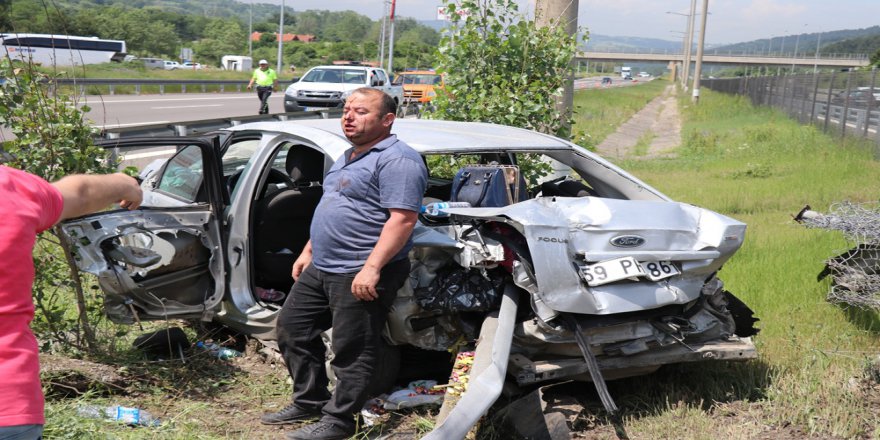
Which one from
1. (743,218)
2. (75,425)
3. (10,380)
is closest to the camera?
(10,380)

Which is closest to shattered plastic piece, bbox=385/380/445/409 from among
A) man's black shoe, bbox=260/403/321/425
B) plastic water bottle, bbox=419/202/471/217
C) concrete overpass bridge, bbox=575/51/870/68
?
man's black shoe, bbox=260/403/321/425

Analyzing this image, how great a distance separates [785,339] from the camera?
5.58 metres

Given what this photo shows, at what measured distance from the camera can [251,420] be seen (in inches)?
178

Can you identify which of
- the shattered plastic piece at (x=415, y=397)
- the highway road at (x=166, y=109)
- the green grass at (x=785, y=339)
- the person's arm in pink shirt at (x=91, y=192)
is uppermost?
the person's arm in pink shirt at (x=91, y=192)

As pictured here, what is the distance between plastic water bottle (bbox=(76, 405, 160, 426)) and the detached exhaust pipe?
153cm

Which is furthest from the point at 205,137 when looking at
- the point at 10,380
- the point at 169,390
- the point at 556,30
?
the point at 556,30

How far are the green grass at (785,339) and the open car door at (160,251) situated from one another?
2.55 meters

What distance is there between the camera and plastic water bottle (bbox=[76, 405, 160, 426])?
13.7 feet

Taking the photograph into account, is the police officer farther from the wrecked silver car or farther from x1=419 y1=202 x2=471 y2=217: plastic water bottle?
x1=419 y1=202 x2=471 y2=217: plastic water bottle

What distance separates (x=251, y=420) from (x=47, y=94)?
2.22m

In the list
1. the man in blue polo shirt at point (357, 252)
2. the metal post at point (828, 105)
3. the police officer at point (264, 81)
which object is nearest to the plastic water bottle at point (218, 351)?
the man in blue polo shirt at point (357, 252)

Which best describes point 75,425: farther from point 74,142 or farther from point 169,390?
point 74,142

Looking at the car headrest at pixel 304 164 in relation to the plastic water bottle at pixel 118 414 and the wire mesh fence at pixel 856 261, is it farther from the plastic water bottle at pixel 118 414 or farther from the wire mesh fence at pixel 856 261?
the wire mesh fence at pixel 856 261

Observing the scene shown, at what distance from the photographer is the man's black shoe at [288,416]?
444cm
